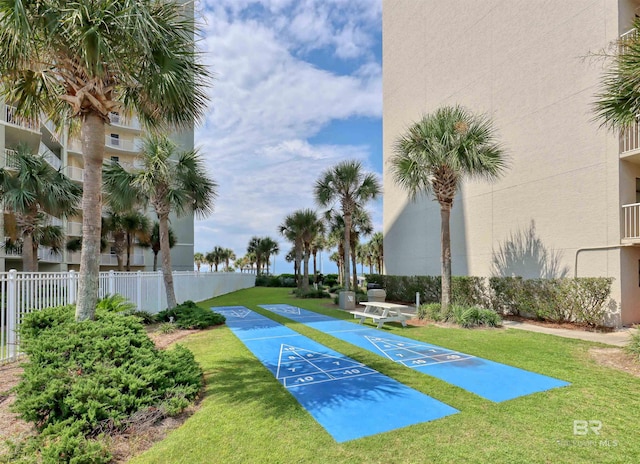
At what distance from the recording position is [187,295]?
1931 cm

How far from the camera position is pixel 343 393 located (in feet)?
17.9

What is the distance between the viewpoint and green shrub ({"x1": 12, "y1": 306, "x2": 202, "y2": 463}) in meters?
3.84

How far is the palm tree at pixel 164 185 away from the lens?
12.5 metres

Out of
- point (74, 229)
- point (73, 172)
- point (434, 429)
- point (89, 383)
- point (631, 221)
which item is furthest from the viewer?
point (73, 172)

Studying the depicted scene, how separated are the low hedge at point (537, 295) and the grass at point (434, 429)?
5.41 meters

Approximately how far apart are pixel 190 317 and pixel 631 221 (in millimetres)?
14548

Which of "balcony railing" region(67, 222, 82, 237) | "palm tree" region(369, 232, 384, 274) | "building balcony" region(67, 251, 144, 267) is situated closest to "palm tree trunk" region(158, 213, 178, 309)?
"balcony railing" region(67, 222, 82, 237)

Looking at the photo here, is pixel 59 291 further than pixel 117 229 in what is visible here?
No

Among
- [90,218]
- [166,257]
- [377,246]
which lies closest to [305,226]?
[166,257]

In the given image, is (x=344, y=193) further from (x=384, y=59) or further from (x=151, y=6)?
(x=151, y=6)

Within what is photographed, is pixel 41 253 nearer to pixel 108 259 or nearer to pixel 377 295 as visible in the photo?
pixel 108 259

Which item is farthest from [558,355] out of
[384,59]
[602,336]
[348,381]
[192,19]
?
[384,59]

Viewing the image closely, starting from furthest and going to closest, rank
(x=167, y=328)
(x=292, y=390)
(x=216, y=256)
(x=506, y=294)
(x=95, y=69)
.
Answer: (x=216, y=256) → (x=506, y=294) → (x=167, y=328) → (x=292, y=390) → (x=95, y=69)

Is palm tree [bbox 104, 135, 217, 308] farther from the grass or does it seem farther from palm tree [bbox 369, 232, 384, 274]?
palm tree [bbox 369, 232, 384, 274]
